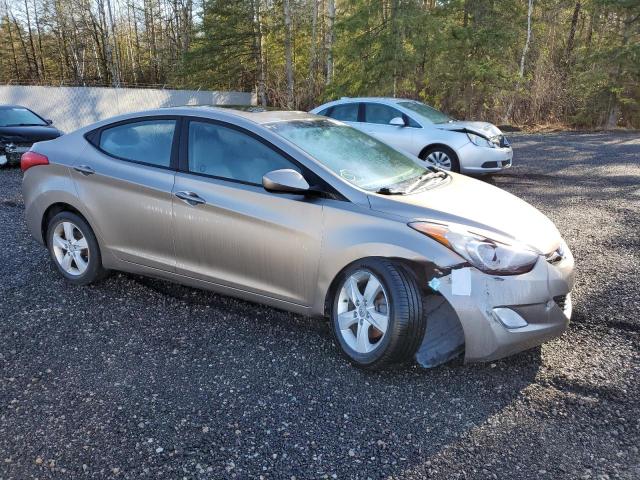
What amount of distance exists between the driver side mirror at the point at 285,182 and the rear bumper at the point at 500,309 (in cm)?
104

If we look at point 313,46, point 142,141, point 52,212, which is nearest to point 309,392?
point 142,141

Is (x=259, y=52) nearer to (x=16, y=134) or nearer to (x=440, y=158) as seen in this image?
(x=16, y=134)

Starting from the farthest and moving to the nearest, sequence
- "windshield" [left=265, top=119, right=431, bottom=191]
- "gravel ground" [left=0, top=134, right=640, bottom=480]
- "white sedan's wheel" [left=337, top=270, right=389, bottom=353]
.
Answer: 1. "windshield" [left=265, top=119, right=431, bottom=191]
2. "white sedan's wheel" [left=337, top=270, right=389, bottom=353]
3. "gravel ground" [left=0, top=134, right=640, bottom=480]

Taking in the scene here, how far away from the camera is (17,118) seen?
1213cm

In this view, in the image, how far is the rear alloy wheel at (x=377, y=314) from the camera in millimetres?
3002

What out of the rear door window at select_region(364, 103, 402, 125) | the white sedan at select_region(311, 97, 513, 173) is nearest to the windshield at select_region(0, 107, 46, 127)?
the white sedan at select_region(311, 97, 513, 173)

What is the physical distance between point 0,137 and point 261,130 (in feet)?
33.2

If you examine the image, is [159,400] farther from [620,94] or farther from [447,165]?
[620,94]

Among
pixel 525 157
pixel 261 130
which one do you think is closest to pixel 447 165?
pixel 525 157

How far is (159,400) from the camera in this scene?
2953 mm

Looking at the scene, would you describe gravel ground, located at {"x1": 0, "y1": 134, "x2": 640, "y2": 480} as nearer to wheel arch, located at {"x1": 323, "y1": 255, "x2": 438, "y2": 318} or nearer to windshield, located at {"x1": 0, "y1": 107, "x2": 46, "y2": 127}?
wheel arch, located at {"x1": 323, "y1": 255, "x2": 438, "y2": 318}

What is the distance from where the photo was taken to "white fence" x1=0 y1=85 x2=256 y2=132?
20641 millimetres

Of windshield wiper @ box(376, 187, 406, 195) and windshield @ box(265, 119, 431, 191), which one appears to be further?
windshield @ box(265, 119, 431, 191)

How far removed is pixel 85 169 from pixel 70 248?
0.74 meters
